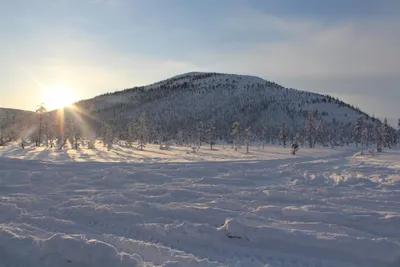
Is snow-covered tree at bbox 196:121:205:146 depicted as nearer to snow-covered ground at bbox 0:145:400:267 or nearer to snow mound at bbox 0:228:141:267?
snow-covered ground at bbox 0:145:400:267

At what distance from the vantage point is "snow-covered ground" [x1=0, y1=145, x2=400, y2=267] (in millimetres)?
8828

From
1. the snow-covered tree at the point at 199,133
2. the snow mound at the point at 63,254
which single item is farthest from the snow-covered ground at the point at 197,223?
the snow-covered tree at the point at 199,133

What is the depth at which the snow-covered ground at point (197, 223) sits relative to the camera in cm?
883

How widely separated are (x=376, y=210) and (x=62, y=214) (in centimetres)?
1226

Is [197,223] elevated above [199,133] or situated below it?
below

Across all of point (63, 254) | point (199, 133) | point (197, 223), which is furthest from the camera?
point (199, 133)

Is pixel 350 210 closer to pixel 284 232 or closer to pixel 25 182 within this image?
pixel 284 232

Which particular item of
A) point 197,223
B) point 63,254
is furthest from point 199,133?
point 63,254

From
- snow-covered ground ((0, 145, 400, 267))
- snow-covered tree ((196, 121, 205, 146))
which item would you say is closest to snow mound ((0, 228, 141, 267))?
snow-covered ground ((0, 145, 400, 267))

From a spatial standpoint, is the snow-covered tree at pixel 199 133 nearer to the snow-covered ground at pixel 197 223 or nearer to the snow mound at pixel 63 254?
the snow-covered ground at pixel 197 223

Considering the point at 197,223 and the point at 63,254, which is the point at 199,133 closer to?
the point at 197,223

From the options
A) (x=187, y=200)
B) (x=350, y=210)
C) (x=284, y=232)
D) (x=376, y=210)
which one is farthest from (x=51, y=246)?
(x=376, y=210)

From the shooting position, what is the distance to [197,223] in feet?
38.9

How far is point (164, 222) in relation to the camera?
12.2 metres
